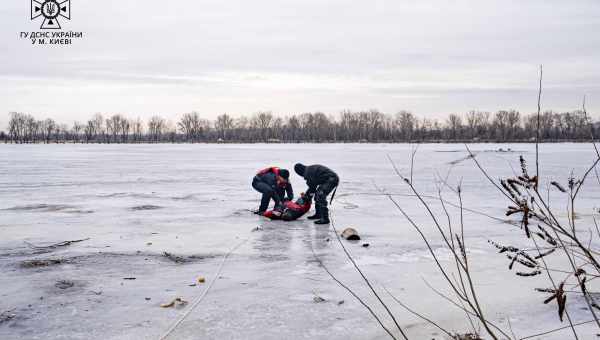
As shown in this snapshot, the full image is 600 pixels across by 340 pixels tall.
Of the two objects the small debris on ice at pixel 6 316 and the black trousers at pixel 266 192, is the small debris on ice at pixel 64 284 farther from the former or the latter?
the black trousers at pixel 266 192

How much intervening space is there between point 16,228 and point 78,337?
5.37 m

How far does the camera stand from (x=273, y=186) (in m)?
9.47

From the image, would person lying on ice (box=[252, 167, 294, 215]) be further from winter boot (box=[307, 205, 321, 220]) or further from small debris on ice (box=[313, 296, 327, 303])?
small debris on ice (box=[313, 296, 327, 303])

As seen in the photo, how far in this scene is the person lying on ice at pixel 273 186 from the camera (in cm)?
932

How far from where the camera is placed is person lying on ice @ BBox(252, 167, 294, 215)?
9.32m

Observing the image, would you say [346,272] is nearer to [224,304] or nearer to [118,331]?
[224,304]

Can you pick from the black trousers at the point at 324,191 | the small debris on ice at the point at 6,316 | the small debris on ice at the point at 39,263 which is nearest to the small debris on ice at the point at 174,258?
the small debris on ice at the point at 39,263

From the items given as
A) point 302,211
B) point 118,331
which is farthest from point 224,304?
point 302,211

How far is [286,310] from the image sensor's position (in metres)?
4.29

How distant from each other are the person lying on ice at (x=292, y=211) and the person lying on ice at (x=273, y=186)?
0.64 ft

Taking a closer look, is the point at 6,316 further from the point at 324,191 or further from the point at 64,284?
the point at 324,191

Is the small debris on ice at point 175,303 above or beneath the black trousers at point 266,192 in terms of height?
beneath

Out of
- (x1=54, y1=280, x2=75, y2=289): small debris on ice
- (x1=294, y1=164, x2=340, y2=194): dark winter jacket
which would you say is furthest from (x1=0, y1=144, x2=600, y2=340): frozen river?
(x1=294, y1=164, x2=340, y2=194): dark winter jacket

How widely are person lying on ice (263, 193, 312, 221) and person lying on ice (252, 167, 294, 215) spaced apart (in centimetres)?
20
